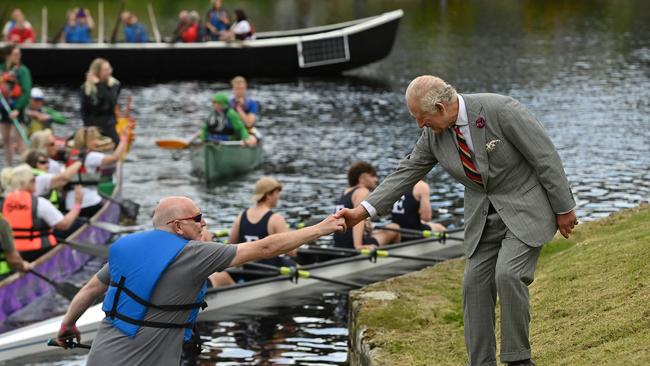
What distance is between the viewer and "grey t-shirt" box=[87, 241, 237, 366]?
6.58m

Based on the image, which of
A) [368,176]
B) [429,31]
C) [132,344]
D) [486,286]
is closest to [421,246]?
[368,176]

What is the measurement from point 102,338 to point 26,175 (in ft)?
23.1

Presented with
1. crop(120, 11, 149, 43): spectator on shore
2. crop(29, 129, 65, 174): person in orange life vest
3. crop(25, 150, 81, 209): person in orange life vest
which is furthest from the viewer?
crop(120, 11, 149, 43): spectator on shore

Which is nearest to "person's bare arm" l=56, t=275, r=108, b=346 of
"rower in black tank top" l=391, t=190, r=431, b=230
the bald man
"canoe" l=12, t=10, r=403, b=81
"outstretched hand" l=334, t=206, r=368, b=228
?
the bald man

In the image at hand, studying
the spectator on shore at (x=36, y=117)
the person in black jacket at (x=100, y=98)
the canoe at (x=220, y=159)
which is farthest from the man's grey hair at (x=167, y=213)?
the spectator on shore at (x=36, y=117)

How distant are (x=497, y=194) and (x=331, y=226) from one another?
95 cm

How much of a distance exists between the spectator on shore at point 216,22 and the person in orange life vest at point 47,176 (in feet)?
62.9

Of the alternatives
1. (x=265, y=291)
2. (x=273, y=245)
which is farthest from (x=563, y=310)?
(x=265, y=291)

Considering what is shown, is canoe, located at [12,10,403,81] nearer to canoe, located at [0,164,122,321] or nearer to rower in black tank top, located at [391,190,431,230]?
canoe, located at [0,164,122,321]

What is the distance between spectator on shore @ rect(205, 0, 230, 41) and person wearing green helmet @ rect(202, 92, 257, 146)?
14.2 meters

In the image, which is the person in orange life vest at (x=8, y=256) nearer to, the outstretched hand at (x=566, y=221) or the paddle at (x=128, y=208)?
the paddle at (x=128, y=208)

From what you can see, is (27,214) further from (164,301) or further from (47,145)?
(164,301)

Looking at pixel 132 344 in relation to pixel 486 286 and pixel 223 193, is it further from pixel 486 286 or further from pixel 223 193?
pixel 223 193

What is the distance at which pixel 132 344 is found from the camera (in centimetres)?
659
